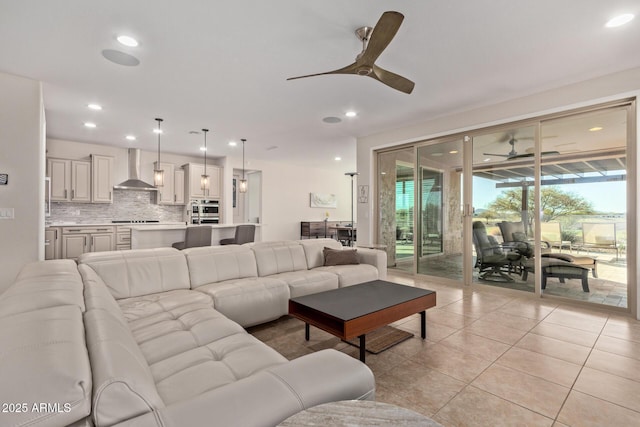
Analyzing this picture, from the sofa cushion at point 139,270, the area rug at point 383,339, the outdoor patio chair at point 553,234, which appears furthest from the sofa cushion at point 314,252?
the outdoor patio chair at point 553,234

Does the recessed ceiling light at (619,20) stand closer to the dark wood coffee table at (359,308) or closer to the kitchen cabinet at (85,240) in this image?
the dark wood coffee table at (359,308)

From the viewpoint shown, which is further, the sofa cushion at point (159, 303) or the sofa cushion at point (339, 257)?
the sofa cushion at point (339, 257)

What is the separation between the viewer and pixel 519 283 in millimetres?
4328

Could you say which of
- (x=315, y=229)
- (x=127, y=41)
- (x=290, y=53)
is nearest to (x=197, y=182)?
(x=315, y=229)

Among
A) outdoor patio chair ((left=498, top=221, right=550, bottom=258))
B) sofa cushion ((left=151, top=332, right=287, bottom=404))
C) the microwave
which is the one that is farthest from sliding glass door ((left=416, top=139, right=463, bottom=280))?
the microwave

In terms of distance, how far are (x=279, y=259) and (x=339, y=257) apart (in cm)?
86

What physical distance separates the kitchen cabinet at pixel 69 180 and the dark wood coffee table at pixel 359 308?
6103mm

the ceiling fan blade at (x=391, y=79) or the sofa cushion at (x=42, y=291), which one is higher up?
the ceiling fan blade at (x=391, y=79)

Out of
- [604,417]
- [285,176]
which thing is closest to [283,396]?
[604,417]

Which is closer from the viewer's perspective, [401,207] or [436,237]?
[436,237]

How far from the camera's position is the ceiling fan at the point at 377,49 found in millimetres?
1960

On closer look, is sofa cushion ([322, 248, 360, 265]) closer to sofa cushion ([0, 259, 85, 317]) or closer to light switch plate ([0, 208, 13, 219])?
sofa cushion ([0, 259, 85, 317])

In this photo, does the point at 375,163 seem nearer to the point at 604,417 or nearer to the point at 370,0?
the point at 370,0

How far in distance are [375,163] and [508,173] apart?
7.75ft
